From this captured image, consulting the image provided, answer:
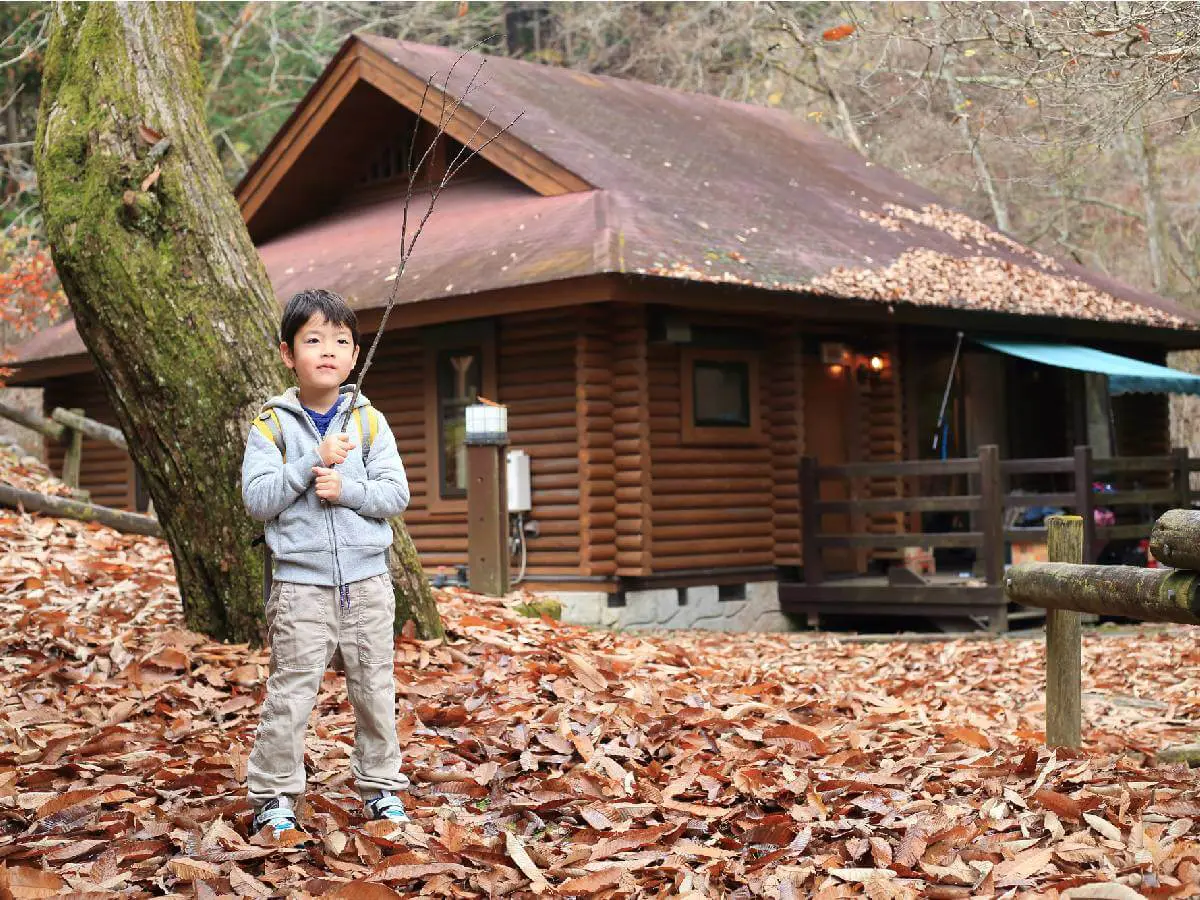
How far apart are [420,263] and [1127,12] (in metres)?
7.53

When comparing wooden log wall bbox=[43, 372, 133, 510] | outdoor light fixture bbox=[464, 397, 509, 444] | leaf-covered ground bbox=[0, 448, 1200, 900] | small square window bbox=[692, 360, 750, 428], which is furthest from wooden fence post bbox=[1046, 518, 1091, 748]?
wooden log wall bbox=[43, 372, 133, 510]

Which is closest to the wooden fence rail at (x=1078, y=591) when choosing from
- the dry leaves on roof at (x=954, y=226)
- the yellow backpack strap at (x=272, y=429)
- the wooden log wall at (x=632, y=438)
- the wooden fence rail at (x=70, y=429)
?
the yellow backpack strap at (x=272, y=429)

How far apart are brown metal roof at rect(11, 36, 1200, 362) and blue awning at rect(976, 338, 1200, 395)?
44 centimetres

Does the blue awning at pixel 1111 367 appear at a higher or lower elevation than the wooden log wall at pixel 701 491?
higher

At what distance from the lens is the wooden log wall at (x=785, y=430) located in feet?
47.1

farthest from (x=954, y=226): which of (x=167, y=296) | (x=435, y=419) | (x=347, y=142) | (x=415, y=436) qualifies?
(x=167, y=296)

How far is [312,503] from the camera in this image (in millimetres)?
4484

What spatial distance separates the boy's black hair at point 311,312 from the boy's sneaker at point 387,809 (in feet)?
4.92

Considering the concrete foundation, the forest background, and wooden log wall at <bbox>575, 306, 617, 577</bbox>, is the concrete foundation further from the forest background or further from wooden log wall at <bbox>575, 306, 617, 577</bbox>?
the forest background

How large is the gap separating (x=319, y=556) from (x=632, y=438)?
8931mm

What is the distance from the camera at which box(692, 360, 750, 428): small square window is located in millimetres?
13953

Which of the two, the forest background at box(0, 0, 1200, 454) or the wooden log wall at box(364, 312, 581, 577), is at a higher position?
the forest background at box(0, 0, 1200, 454)

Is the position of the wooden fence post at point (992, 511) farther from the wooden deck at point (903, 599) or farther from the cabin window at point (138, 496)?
the cabin window at point (138, 496)

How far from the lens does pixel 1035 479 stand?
18453 millimetres
